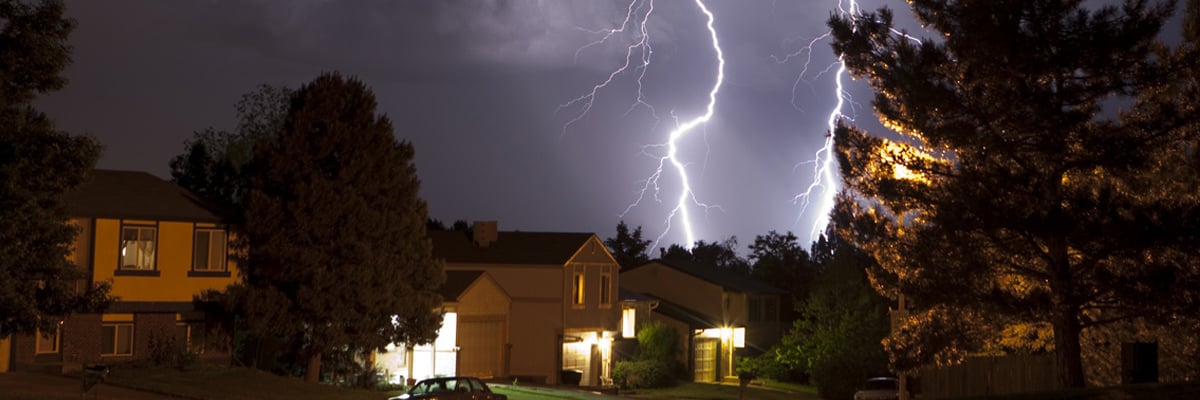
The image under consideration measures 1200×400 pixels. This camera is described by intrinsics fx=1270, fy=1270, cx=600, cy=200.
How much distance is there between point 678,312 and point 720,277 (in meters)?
6.45

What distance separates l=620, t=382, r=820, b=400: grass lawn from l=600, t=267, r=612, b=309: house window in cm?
406

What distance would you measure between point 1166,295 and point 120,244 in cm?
2696

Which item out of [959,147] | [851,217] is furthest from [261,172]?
[959,147]

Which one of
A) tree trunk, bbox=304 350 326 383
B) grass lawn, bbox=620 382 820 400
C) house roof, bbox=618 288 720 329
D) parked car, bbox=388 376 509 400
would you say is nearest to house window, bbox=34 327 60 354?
tree trunk, bbox=304 350 326 383

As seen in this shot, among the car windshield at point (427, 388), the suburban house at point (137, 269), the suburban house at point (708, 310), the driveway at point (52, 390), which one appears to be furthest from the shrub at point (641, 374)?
the driveway at point (52, 390)

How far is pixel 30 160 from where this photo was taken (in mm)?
23125

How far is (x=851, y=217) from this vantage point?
26.5 meters

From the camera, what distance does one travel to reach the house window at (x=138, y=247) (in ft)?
117

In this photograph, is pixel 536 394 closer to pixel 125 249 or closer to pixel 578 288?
pixel 578 288

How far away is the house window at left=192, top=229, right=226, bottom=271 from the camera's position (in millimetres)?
37188

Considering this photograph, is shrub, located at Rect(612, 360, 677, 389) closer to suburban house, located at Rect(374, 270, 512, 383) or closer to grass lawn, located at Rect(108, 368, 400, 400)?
suburban house, located at Rect(374, 270, 512, 383)

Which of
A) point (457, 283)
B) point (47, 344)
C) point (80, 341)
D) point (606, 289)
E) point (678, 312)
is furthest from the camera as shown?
point (678, 312)

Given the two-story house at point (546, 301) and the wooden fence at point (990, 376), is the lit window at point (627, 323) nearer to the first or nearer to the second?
the two-story house at point (546, 301)

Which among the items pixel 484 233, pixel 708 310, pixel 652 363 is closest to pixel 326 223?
pixel 484 233
